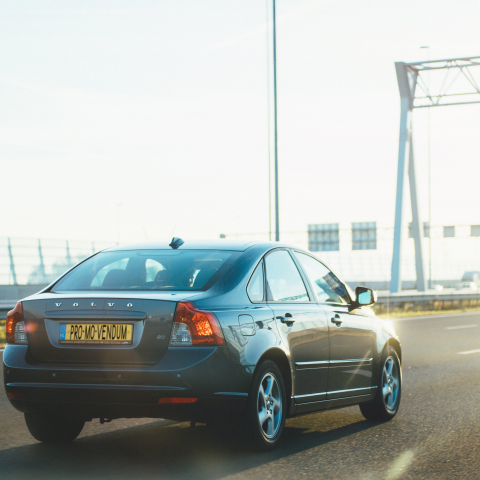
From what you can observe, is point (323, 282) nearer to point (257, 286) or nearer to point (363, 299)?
point (363, 299)

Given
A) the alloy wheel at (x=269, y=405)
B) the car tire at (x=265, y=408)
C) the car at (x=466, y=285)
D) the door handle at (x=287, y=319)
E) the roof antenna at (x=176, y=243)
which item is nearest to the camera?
the car tire at (x=265, y=408)

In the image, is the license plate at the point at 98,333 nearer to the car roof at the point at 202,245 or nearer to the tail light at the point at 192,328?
the tail light at the point at 192,328

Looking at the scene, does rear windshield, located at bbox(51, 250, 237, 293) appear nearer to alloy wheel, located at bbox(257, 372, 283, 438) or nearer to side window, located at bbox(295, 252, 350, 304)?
alloy wheel, located at bbox(257, 372, 283, 438)

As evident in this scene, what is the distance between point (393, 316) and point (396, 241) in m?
4.37

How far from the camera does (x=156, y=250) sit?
6.97 m

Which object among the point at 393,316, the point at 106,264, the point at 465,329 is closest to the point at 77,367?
the point at 106,264

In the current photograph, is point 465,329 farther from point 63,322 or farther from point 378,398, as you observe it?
point 63,322

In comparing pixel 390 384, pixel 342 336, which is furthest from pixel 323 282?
pixel 390 384

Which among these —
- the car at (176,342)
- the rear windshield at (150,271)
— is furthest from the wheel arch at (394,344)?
the rear windshield at (150,271)

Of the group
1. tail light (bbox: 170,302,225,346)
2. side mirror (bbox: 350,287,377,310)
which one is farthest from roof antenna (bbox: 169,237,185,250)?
side mirror (bbox: 350,287,377,310)

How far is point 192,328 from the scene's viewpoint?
5.87 metres

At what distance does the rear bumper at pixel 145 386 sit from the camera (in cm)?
580

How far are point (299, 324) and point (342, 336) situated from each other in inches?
32.3

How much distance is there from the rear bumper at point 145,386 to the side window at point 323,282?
1.66m
